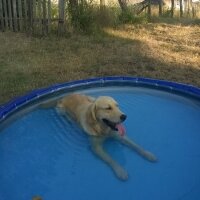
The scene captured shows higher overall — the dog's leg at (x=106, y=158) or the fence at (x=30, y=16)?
the fence at (x=30, y=16)

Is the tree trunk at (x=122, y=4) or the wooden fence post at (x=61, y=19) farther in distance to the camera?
the tree trunk at (x=122, y=4)

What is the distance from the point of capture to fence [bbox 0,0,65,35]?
10180 millimetres

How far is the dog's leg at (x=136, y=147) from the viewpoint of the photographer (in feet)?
16.5

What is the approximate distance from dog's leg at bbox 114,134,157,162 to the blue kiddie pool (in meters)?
0.07

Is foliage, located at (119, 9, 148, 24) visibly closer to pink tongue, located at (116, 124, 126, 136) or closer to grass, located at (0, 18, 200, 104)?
grass, located at (0, 18, 200, 104)

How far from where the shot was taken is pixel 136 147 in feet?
17.1

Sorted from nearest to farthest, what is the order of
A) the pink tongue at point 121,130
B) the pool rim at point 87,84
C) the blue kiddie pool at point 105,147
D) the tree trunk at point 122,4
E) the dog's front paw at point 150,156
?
1. the blue kiddie pool at point 105,147
2. the dog's front paw at point 150,156
3. the pink tongue at point 121,130
4. the pool rim at point 87,84
5. the tree trunk at point 122,4

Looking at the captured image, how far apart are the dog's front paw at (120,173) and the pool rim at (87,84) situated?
72.5 inches

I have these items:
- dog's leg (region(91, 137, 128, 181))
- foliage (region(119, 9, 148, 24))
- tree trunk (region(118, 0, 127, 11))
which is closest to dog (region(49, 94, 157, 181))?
dog's leg (region(91, 137, 128, 181))

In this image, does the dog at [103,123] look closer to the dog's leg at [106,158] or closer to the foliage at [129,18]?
the dog's leg at [106,158]

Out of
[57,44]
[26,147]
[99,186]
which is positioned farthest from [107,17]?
[99,186]

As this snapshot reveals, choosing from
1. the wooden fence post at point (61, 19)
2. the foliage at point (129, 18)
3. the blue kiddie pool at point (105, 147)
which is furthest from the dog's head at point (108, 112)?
the foliage at point (129, 18)

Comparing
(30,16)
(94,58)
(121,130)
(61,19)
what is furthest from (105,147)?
(30,16)

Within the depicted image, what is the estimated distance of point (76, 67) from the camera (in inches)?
324
